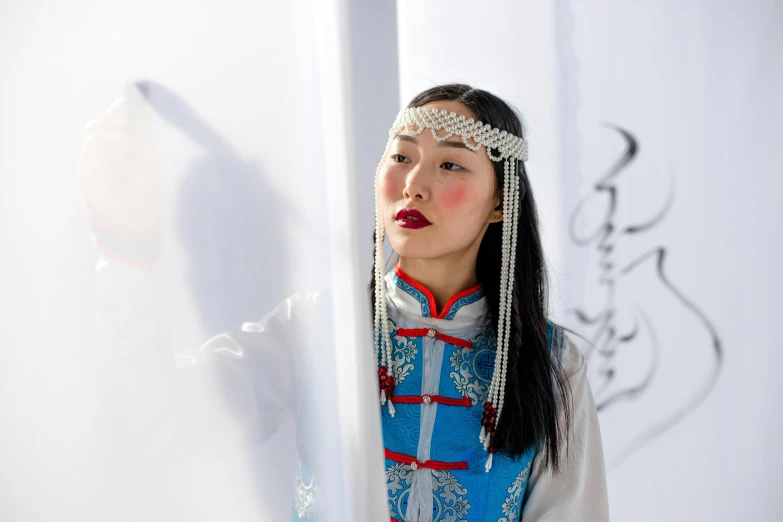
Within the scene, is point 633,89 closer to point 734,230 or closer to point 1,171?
point 734,230

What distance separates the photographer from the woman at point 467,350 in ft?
3.32

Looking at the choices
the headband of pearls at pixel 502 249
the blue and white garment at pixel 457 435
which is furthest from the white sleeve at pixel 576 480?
the headband of pearls at pixel 502 249

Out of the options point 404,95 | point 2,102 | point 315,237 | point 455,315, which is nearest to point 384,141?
point 404,95

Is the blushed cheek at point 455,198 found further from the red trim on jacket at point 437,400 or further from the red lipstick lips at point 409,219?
the red trim on jacket at point 437,400

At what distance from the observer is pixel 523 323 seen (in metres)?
1.11

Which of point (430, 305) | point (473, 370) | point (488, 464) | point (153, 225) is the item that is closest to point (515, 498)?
point (488, 464)

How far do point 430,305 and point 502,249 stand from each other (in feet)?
0.46

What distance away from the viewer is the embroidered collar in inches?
42.6

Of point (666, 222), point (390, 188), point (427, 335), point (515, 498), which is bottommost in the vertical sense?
point (515, 498)

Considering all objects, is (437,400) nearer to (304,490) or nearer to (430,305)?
A: (430,305)

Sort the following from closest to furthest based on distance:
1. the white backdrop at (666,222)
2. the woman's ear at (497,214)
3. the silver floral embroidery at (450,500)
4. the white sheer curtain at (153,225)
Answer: the white sheer curtain at (153,225) → the silver floral embroidery at (450,500) → the woman's ear at (497,214) → the white backdrop at (666,222)

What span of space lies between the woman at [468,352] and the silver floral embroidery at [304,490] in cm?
37

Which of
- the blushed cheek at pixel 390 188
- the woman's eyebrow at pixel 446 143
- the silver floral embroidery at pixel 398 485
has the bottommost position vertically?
the silver floral embroidery at pixel 398 485

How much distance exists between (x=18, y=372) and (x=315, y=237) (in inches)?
9.2
